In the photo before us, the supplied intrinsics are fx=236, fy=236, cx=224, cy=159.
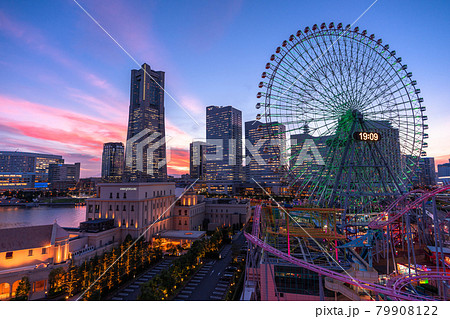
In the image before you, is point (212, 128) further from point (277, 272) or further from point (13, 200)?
point (277, 272)

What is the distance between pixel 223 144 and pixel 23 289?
501 feet

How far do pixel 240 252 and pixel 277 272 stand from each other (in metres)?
16.4

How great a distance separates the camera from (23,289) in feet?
67.8

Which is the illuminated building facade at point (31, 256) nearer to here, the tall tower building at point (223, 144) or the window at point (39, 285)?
the window at point (39, 285)

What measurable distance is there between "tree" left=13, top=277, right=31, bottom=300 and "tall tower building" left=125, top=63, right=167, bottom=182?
425ft

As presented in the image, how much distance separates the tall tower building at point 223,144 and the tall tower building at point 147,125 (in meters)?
34.2

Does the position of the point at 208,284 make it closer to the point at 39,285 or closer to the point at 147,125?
the point at 39,285

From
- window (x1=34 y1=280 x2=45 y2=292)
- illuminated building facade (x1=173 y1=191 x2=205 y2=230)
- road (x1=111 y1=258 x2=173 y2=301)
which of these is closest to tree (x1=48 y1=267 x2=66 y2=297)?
window (x1=34 y1=280 x2=45 y2=292)

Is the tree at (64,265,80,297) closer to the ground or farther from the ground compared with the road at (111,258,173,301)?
farther from the ground

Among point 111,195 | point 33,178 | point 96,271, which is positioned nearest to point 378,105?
point 96,271

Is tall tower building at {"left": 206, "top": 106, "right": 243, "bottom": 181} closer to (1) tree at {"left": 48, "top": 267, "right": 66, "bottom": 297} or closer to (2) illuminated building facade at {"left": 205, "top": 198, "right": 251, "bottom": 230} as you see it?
(2) illuminated building facade at {"left": 205, "top": 198, "right": 251, "bottom": 230}

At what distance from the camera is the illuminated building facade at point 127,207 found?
40156 millimetres

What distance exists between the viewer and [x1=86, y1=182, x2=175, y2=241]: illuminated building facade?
40.2 meters

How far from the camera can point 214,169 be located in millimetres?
170500
